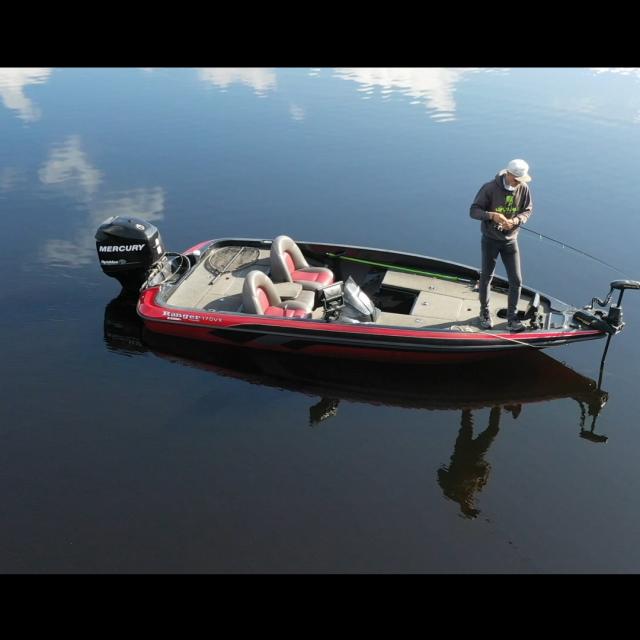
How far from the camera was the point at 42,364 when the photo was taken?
32.0ft

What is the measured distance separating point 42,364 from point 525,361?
23.5 feet

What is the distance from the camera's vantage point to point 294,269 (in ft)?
35.6

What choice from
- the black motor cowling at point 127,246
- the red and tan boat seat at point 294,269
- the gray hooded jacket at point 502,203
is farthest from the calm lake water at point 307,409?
the gray hooded jacket at point 502,203

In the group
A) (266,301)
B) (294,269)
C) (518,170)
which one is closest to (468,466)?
(518,170)

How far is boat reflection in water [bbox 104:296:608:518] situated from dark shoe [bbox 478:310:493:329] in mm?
444

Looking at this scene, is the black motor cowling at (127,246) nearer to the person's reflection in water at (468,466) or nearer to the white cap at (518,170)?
the person's reflection in water at (468,466)

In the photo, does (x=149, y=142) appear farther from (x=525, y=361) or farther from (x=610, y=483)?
(x=610, y=483)

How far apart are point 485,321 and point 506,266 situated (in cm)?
85

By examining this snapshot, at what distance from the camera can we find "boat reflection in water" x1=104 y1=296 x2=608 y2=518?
8.59m

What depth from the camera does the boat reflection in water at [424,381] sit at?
28.2ft

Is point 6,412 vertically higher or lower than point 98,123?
lower

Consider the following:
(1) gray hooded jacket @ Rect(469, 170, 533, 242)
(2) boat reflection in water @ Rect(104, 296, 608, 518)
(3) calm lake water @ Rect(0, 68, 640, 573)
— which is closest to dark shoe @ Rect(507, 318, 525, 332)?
(2) boat reflection in water @ Rect(104, 296, 608, 518)

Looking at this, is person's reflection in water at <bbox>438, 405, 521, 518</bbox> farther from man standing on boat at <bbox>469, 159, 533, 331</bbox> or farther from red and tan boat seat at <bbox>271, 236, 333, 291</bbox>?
red and tan boat seat at <bbox>271, 236, 333, 291</bbox>
